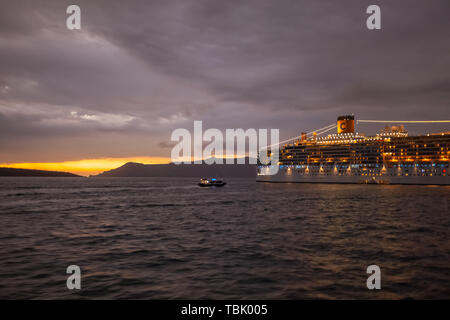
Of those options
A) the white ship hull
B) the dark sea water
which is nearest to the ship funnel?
the white ship hull

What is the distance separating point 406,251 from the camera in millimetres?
18641

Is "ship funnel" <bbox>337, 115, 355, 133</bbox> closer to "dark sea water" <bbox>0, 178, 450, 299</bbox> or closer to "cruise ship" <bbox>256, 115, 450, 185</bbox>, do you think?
"cruise ship" <bbox>256, 115, 450, 185</bbox>

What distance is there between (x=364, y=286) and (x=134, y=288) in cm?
950

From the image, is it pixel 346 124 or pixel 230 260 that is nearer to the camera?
pixel 230 260

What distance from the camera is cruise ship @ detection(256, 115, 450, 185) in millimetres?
125438

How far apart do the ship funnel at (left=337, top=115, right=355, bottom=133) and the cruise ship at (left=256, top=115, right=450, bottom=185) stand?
23354mm

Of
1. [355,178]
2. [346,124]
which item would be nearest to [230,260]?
[355,178]

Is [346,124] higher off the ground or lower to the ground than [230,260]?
higher

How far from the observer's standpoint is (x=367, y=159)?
14075 cm

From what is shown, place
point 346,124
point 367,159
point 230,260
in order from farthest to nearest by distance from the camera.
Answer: point 346,124 < point 367,159 < point 230,260

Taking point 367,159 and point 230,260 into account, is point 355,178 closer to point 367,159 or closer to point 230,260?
point 367,159

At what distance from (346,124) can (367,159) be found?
47522 millimetres

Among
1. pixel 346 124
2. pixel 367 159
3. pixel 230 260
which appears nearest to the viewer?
pixel 230 260

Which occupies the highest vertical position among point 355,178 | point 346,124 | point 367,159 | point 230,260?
point 346,124
